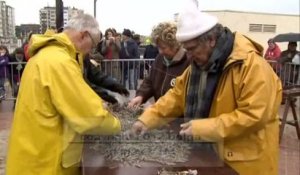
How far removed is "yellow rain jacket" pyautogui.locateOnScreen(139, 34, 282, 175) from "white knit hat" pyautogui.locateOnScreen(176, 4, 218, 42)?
18 cm

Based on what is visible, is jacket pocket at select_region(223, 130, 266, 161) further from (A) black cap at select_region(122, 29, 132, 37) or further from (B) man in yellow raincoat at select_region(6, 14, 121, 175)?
(A) black cap at select_region(122, 29, 132, 37)

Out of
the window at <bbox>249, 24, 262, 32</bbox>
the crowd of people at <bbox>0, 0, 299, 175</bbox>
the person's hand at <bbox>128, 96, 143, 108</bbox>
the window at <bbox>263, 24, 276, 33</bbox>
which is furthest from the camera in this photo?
the window at <bbox>263, 24, 276, 33</bbox>

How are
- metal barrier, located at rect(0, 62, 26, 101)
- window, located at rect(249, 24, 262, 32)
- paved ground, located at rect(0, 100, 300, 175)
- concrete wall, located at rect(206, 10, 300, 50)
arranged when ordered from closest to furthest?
paved ground, located at rect(0, 100, 300, 175) < metal barrier, located at rect(0, 62, 26, 101) < concrete wall, located at rect(206, 10, 300, 50) < window, located at rect(249, 24, 262, 32)

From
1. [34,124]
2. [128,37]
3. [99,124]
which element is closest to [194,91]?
[99,124]

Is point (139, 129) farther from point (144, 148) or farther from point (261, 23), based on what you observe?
point (261, 23)

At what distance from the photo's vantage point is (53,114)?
2.09 m

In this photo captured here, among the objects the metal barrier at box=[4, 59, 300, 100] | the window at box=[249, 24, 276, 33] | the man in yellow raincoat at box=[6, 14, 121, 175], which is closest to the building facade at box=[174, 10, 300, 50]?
the window at box=[249, 24, 276, 33]

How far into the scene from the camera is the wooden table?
182 centimetres

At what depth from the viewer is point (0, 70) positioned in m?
9.55

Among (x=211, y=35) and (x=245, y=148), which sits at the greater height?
(x=211, y=35)

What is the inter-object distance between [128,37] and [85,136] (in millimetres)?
9777

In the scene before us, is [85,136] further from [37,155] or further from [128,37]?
[128,37]

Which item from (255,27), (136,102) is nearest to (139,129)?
(136,102)

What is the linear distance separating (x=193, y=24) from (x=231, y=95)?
37 centimetres
